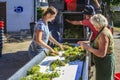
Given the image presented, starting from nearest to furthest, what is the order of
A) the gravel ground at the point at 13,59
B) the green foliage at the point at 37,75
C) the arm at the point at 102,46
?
the green foliage at the point at 37,75
the arm at the point at 102,46
the gravel ground at the point at 13,59

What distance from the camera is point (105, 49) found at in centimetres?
558

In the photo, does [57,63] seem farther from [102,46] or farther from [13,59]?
[13,59]

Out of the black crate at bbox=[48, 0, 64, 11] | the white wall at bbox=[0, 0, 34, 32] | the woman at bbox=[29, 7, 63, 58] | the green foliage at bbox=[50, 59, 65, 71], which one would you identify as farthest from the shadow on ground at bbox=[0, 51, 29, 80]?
the white wall at bbox=[0, 0, 34, 32]

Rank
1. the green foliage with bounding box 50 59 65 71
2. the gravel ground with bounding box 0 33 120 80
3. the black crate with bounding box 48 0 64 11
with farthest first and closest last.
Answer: the black crate with bounding box 48 0 64 11
the gravel ground with bounding box 0 33 120 80
the green foliage with bounding box 50 59 65 71

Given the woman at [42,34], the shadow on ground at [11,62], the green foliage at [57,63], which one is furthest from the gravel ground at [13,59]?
the green foliage at [57,63]

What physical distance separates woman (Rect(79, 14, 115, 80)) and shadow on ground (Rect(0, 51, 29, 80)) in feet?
14.3

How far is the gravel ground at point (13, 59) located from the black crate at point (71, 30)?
1.56 metres

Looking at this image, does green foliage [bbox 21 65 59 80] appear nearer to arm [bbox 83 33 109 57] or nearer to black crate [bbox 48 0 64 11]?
arm [bbox 83 33 109 57]

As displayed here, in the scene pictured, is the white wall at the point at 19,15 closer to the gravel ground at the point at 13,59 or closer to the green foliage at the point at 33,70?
the gravel ground at the point at 13,59

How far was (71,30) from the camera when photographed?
1123 centimetres

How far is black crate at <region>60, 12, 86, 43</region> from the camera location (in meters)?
10.7

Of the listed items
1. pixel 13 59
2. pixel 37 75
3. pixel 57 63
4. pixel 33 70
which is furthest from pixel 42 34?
pixel 13 59

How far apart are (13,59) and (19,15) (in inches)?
432

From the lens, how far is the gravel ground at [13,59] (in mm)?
11078
